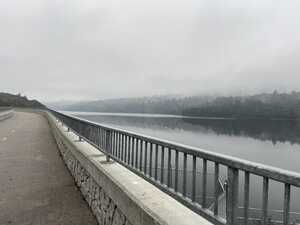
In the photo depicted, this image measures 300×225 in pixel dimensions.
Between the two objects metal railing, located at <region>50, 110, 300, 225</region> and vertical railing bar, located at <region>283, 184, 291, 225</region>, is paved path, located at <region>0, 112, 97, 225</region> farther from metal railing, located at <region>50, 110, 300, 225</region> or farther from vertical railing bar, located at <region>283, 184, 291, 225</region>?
vertical railing bar, located at <region>283, 184, 291, 225</region>

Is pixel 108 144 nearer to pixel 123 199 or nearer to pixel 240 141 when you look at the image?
pixel 123 199

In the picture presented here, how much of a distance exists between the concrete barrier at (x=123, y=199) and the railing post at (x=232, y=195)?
1.54 feet

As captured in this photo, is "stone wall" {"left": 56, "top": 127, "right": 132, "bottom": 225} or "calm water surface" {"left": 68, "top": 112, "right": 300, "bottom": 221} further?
"calm water surface" {"left": 68, "top": 112, "right": 300, "bottom": 221}

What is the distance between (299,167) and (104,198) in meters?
38.8

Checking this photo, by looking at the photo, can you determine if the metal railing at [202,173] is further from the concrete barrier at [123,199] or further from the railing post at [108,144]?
the concrete barrier at [123,199]

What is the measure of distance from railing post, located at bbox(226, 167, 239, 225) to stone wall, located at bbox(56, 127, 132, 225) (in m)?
1.75

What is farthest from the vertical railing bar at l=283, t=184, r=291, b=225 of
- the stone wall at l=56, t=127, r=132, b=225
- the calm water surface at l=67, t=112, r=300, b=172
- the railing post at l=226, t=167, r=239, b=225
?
the calm water surface at l=67, t=112, r=300, b=172

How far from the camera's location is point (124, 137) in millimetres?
5684

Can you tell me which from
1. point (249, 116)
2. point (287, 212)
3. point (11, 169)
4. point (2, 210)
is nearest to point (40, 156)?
point (11, 169)

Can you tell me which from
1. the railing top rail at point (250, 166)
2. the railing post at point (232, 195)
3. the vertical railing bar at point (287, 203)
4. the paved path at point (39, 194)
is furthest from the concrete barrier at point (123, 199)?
the vertical railing bar at point (287, 203)

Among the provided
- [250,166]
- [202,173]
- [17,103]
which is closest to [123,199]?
[202,173]

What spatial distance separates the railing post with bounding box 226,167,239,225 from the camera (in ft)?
8.86

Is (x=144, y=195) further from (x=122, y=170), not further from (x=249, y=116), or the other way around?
(x=249, y=116)

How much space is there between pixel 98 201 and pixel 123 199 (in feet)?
5.47
